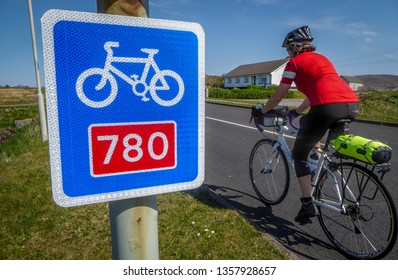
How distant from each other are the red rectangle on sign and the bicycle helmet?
2486mm

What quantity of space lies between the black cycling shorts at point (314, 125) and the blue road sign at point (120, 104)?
7.02 ft

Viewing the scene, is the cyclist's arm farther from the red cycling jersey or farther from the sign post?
the sign post

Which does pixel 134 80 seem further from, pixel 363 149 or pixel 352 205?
pixel 352 205

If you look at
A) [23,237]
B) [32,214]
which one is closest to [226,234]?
[23,237]

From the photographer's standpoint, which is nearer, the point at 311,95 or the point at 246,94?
the point at 311,95

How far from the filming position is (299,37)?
2.97m

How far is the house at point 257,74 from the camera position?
190ft

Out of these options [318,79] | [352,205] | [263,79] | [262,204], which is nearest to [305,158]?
[352,205]

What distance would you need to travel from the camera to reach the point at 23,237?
3.09m

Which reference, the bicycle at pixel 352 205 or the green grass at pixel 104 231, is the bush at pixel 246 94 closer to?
the green grass at pixel 104 231

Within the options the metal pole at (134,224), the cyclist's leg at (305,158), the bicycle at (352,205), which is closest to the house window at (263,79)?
the bicycle at (352,205)

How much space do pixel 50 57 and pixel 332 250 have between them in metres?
3.12

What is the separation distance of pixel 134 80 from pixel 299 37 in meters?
2.59
